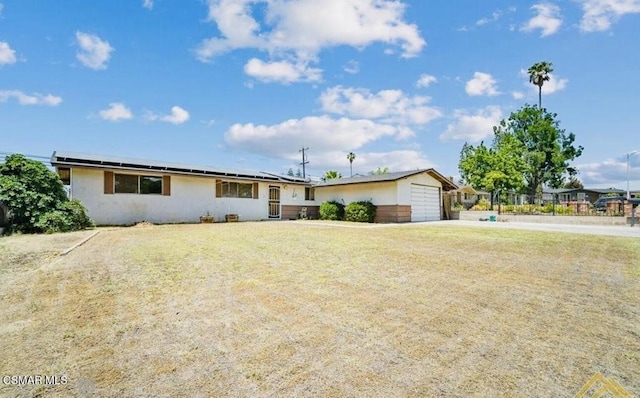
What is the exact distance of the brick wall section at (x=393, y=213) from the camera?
18.3 meters

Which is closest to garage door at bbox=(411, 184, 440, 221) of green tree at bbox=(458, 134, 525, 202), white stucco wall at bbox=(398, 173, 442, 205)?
white stucco wall at bbox=(398, 173, 442, 205)

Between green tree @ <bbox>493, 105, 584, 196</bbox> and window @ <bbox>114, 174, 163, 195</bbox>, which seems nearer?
window @ <bbox>114, 174, 163, 195</bbox>

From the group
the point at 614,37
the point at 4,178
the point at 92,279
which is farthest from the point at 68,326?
the point at 614,37

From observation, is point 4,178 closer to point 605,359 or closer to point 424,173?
point 605,359

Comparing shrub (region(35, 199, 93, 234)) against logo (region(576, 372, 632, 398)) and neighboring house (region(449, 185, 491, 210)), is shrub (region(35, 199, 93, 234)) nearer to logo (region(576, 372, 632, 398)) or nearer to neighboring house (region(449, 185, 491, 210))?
logo (region(576, 372, 632, 398))

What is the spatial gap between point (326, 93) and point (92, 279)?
1799cm

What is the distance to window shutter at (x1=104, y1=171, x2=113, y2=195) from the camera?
47.8 feet

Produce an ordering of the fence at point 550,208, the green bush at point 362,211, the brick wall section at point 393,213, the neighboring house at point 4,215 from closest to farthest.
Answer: the neighboring house at point 4,215
the fence at point 550,208
the brick wall section at point 393,213
the green bush at point 362,211

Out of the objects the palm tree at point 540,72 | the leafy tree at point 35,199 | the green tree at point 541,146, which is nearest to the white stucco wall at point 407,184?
the leafy tree at point 35,199

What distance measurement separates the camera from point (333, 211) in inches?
815

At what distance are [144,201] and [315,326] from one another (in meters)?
15.2

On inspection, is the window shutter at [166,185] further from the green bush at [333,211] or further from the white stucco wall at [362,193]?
the white stucco wall at [362,193]

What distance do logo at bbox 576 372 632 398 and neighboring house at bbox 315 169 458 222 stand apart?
15831 mm

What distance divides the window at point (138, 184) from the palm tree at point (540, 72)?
45.7 metres
